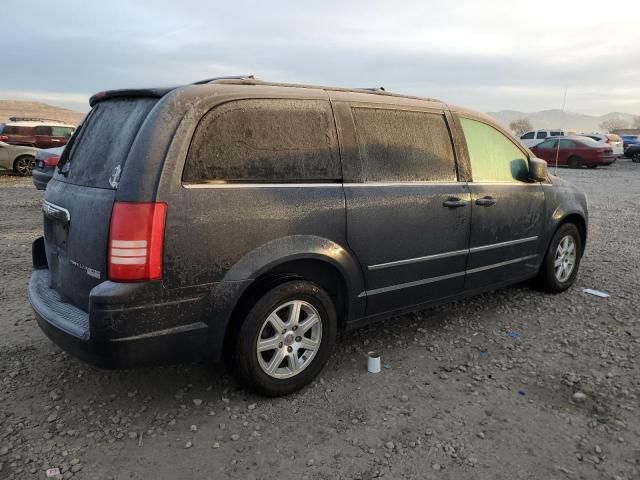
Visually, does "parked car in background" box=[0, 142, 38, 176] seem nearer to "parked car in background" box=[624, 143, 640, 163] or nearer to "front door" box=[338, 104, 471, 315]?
"front door" box=[338, 104, 471, 315]

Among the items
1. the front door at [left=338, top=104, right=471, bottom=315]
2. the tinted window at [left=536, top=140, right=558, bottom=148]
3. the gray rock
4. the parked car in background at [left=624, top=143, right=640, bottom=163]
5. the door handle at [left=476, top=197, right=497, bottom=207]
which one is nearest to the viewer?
the gray rock

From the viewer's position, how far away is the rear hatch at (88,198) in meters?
2.66

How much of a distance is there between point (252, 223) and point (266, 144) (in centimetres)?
48

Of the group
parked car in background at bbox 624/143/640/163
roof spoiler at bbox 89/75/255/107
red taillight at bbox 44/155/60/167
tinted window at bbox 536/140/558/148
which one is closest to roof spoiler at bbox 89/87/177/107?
roof spoiler at bbox 89/75/255/107

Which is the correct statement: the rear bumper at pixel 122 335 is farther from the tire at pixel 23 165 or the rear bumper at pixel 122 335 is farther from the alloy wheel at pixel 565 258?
the tire at pixel 23 165

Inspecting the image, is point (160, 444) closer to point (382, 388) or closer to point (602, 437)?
point (382, 388)

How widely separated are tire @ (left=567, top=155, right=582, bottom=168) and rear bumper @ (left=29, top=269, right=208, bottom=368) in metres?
24.0

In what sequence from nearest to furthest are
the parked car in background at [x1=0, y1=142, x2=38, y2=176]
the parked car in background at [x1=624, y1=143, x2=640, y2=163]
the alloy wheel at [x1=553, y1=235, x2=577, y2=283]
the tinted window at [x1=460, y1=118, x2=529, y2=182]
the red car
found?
the tinted window at [x1=460, y1=118, x2=529, y2=182] → the alloy wheel at [x1=553, y1=235, x2=577, y2=283] → the parked car in background at [x1=0, y1=142, x2=38, y2=176] → the red car → the parked car in background at [x1=624, y1=143, x2=640, y2=163]

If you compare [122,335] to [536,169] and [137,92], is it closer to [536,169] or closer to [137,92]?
[137,92]

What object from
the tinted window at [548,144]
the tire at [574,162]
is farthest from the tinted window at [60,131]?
the tire at [574,162]

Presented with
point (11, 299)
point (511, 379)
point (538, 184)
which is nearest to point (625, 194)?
point (538, 184)

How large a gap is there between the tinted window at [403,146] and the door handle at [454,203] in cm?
17

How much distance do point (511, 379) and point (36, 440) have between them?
2.85 meters

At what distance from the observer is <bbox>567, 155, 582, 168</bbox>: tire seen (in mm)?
23109
